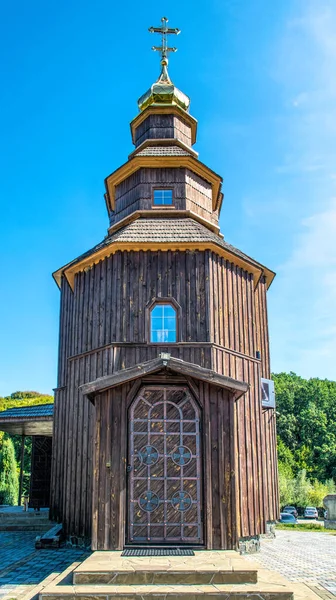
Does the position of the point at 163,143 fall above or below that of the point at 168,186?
above

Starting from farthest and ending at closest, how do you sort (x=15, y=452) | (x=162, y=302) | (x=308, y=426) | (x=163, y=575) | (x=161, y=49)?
1. (x=308, y=426)
2. (x=15, y=452)
3. (x=161, y=49)
4. (x=162, y=302)
5. (x=163, y=575)

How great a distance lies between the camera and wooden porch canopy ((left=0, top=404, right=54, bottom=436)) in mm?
17828

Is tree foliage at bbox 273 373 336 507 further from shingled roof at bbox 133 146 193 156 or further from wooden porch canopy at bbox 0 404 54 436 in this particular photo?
shingled roof at bbox 133 146 193 156

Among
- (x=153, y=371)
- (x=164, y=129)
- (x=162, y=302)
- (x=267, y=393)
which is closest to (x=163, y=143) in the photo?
(x=164, y=129)

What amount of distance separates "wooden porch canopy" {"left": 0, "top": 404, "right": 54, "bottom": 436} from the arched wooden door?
7748mm

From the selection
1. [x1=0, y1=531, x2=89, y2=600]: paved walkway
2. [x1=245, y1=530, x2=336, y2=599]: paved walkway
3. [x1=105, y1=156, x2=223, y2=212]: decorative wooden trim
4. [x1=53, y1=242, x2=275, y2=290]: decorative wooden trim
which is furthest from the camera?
[x1=105, y1=156, x2=223, y2=212]: decorative wooden trim

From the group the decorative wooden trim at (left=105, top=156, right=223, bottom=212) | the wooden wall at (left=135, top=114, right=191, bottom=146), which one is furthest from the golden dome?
the decorative wooden trim at (left=105, top=156, right=223, bottom=212)

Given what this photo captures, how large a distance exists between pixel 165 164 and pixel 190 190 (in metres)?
1.10

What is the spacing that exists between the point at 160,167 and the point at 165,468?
9043 millimetres

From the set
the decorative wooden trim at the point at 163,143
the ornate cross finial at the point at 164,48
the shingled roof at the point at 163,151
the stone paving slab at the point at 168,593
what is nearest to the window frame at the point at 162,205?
the shingled roof at the point at 163,151

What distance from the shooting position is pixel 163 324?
42.5ft

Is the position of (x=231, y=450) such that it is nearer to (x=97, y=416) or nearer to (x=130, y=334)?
(x=97, y=416)

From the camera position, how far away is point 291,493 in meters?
41.9

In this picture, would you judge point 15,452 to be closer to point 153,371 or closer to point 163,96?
point 163,96
